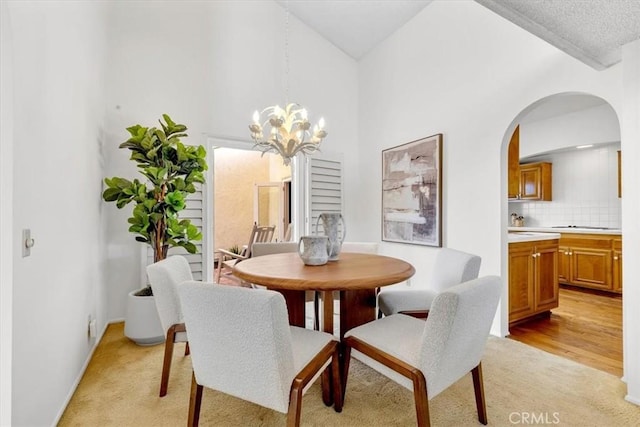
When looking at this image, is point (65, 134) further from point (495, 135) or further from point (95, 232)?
point (495, 135)

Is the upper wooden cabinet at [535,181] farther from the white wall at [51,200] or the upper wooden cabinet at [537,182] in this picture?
the white wall at [51,200]

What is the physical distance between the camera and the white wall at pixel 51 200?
1.28m

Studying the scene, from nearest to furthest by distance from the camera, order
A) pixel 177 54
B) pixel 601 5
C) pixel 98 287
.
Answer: pixel 601 5, pixel 98 287, pixel 177 54

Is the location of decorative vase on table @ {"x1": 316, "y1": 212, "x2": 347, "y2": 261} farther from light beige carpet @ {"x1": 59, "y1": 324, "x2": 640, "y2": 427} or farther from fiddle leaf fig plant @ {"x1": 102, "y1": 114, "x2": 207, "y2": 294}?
fiddle leaf fig plant @ {"x1": 102, "y1": 114, "x2": 207, "y2": 294}

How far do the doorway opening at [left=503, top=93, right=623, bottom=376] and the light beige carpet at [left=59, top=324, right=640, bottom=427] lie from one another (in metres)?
0.49

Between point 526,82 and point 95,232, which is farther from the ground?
point 526,82

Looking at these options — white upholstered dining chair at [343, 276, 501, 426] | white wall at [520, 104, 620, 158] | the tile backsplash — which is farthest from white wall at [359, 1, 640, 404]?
the tile backsplash

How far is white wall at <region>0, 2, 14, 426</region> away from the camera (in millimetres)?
989

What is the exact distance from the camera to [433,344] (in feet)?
4.00

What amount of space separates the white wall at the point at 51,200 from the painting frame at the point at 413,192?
3.13 meters

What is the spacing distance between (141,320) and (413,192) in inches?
118

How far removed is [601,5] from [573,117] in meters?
3.96

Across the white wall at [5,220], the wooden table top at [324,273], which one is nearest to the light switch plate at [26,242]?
the white wall at [5,220]

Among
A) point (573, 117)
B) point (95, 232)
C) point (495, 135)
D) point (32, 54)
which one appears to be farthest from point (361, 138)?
point (32, 54)
